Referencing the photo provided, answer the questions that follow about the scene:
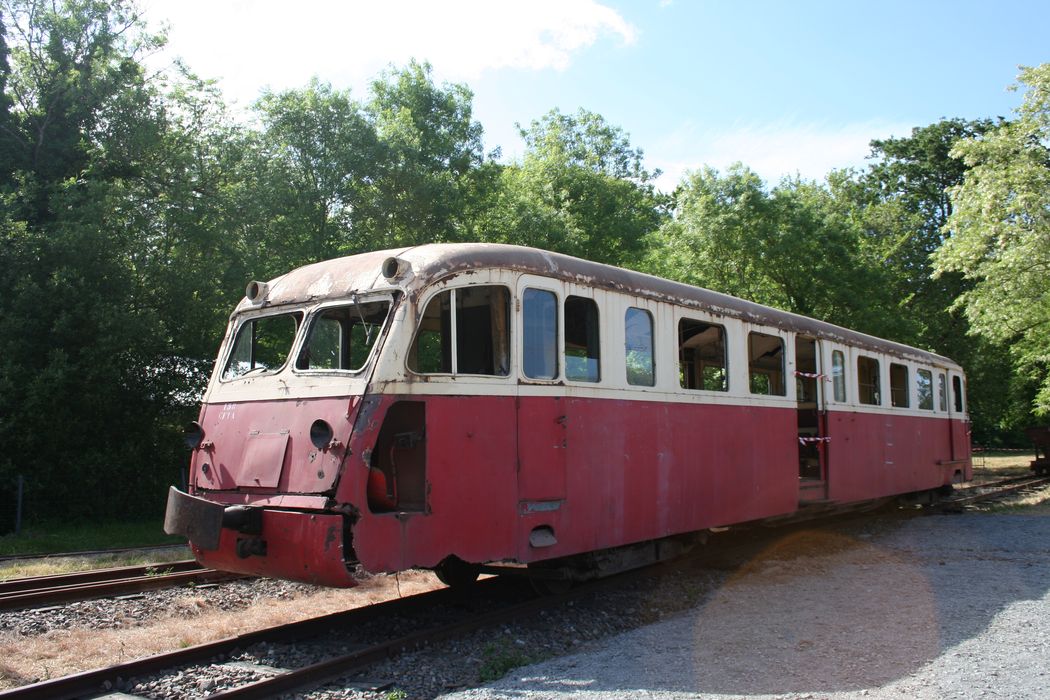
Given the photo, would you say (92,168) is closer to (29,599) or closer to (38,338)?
(38,338)

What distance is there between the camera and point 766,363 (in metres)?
10.4

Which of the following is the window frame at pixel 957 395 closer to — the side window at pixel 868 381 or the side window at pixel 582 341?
the side window at pixel 868 381

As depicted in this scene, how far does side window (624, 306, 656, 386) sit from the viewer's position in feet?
25.5

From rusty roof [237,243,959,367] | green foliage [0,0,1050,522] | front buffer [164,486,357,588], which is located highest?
green foliage [0,0,1050,522]

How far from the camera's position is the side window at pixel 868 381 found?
1232 cm

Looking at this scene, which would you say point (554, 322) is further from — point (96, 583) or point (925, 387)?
point (925, 387)

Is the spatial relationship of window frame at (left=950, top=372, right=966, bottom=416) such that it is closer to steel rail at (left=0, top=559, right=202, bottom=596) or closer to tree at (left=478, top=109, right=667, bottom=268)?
tree at (left=478, top=109, right=667, bottom=268)

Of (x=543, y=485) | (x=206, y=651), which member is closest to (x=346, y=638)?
(x=206, y=651)

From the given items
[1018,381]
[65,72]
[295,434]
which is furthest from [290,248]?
[1018,381]

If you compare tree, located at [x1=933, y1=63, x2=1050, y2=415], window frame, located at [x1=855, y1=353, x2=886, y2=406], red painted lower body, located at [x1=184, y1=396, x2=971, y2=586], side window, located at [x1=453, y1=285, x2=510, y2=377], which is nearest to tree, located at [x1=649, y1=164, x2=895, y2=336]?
tree, located at [x1=933, y1=63, x2=1050, y2=415]

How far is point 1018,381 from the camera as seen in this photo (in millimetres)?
33000

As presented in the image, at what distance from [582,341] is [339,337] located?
6.89ft

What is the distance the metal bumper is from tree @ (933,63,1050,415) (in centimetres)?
2122

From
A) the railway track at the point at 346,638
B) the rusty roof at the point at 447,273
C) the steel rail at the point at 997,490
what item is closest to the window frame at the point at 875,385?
the steel rail at the point at 997,490
